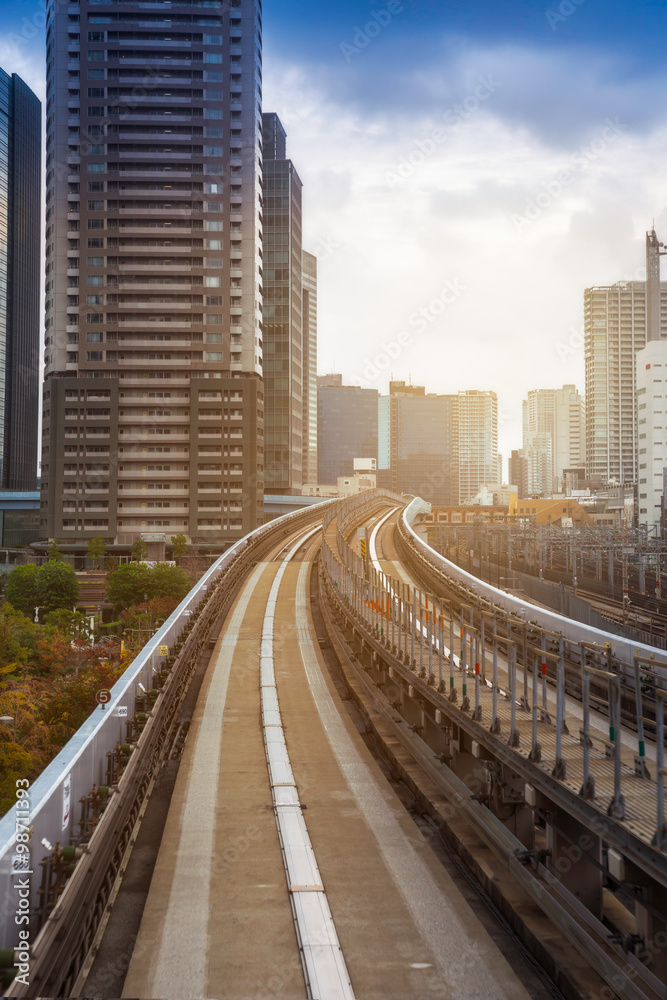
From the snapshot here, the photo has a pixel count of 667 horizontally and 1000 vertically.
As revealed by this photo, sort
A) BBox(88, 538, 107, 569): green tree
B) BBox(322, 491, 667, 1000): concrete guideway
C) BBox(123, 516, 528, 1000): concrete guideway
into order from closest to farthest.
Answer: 1. BBox(322, 491, 667, 1000): concrete guideway
2. BBox(123, 516, 528, 1000): concrete guideway
3. BBox(88, 538, 107, 569): green tree

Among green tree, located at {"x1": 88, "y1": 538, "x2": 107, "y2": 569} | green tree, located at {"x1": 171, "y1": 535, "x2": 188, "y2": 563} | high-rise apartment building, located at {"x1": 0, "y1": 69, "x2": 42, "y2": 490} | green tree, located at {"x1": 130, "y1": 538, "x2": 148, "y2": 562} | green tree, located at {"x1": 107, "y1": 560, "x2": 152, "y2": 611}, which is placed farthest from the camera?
high-rise apartment building, located at {"x1": 0, "y1": 69, "x2": 42, "y2": 490}

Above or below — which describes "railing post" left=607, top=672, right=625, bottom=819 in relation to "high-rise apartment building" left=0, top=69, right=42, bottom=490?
below

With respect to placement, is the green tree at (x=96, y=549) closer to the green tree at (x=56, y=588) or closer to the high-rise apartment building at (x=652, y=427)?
the green tree at (x=56, y=588)

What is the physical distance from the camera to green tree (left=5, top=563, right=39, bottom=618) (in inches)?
2539

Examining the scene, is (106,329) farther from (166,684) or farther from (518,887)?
(518,887)

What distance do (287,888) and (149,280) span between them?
322ft

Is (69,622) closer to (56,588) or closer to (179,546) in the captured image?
(56,588)

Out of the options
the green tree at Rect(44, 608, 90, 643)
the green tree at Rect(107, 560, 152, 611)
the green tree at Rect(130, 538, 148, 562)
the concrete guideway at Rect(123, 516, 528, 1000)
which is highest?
the green tree at Rect(130, 538, 148, 562)

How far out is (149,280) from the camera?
3959 inches

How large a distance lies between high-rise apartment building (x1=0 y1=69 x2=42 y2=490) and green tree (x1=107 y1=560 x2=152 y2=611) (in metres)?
119

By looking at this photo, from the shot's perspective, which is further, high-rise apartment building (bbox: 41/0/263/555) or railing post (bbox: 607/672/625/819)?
high-rise apartment building (bbox: 41/0/263/555)

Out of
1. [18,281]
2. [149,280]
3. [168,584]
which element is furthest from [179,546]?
[18,281]

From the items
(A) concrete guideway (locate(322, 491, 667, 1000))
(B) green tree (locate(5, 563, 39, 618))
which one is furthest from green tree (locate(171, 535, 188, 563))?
(A) concrete guideway (locate(322, 491, 667, 1000))

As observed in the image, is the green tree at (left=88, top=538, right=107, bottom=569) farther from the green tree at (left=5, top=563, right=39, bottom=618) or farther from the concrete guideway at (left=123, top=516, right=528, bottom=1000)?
the concrete guideway at (left=123, top=516, right=528, bottom=1000)
